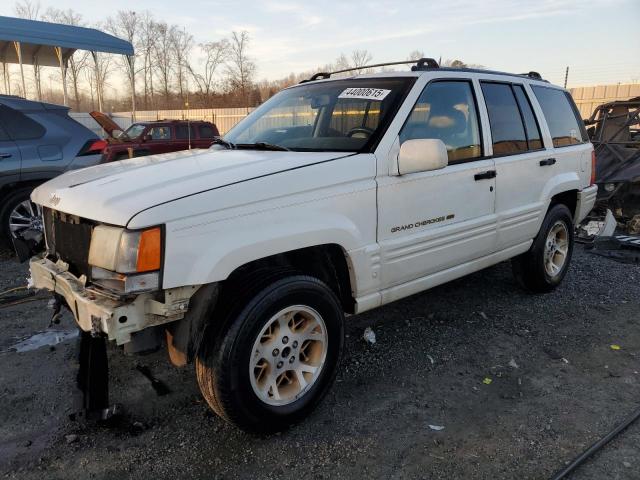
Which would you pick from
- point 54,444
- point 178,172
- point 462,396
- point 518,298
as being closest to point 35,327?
point 54,444

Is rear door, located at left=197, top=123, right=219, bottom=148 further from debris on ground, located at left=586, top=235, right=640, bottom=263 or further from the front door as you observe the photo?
the front door

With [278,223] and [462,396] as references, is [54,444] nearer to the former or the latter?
[278,223]

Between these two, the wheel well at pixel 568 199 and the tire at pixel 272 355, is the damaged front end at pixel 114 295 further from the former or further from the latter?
the wheel well at pixel 568 199

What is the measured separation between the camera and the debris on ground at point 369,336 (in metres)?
4.00

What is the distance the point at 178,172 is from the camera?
9.23 feet

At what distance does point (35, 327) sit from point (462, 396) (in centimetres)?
345

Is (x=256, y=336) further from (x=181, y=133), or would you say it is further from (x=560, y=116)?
(x=181, y=133)

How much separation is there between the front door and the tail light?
4715 millimetres

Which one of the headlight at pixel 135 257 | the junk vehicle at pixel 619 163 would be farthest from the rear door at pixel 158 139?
the headlight at pixel 135 257

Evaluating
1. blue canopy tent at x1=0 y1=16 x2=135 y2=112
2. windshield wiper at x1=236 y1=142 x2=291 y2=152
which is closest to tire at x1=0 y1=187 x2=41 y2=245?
windshield wiper at x1=236 y1=142 x2=291 y2=152

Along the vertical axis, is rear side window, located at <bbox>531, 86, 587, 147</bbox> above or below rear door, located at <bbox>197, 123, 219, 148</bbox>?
above

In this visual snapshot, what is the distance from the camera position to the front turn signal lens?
2.29 m

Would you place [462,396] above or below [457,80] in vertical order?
below

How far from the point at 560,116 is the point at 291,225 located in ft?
11.7
